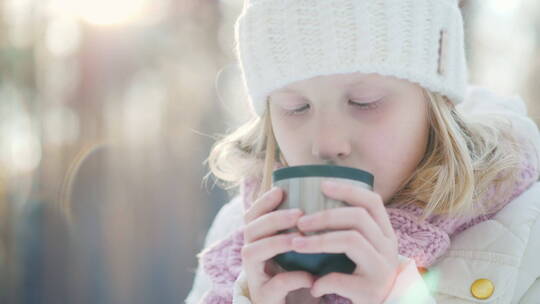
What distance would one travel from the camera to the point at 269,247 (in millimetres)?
1172

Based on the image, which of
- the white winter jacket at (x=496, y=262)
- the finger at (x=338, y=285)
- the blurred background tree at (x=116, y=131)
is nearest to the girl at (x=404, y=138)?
the white winter jacket at (x=496, y=262)

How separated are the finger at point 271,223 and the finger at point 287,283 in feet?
0.35

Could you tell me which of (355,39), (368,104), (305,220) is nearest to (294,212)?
(305,220)

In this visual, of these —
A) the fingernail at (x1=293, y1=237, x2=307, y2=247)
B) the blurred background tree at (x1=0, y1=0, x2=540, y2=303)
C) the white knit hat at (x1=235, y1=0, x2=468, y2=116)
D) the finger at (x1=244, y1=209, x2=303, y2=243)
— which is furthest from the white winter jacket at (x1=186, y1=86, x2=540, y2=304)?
the blurred background tree at (x1=0, y1=0, x2=540, y2=303)

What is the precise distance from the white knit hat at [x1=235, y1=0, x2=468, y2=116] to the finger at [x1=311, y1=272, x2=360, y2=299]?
0.60m

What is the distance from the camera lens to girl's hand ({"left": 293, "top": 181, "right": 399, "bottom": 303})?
111 cm

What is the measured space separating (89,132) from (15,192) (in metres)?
1.84

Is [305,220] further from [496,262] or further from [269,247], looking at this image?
[496,262]

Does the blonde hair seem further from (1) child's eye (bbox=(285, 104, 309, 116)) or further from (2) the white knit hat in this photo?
(1) child's eye (bbox=(285, 104, 309, 116))

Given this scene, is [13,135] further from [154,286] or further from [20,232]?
[154,286]

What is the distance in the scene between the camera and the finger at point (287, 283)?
3.88ft

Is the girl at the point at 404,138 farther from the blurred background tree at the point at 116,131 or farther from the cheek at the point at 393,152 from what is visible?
the blurred background tree at the point at 116,131

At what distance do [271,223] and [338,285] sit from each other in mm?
203

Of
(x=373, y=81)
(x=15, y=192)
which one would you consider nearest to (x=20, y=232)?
(x=15, y=192)
